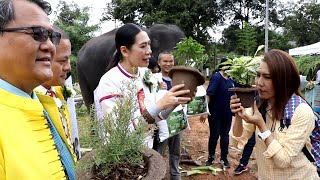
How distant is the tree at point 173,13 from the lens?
2192 cm

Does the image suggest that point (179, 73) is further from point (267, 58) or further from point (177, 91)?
point (267, 58)

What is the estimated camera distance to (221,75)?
461 cm

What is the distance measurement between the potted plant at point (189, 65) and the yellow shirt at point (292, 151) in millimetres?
572

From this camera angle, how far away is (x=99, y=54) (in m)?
5.70

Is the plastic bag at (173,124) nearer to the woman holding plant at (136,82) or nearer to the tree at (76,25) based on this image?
the woman holding plant at (136,82)

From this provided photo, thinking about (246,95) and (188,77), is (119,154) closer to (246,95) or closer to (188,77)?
(188,77)

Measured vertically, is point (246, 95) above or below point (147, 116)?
above

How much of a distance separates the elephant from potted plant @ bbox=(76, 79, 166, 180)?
3489 millimetres

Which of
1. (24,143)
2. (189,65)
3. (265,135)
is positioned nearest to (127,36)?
(189,65)

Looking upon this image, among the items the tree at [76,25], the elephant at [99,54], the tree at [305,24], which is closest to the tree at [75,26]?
the tree at [76,25]

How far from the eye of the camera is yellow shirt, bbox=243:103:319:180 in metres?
2.02

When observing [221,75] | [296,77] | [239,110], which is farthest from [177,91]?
[221,75]

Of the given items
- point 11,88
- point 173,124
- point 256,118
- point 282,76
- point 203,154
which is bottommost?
point 203,154

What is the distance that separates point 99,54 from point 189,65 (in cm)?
358
